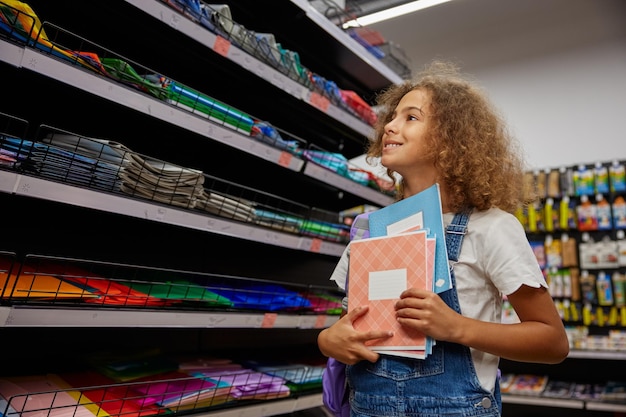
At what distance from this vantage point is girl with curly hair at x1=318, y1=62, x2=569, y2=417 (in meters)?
1.07

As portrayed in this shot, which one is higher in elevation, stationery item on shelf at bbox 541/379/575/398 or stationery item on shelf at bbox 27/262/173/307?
stationery item on shelf at bbox 27/262/173/307

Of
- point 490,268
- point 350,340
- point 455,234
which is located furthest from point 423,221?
point 350,340

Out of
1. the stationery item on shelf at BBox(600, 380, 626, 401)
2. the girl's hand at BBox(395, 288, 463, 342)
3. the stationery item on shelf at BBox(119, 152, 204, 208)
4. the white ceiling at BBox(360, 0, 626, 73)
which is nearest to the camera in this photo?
the girl's hand at BBox(395, 288, 463, 342)

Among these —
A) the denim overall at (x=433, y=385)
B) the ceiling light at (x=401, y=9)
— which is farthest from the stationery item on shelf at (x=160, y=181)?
the ceiling light at (x=401, y=9)

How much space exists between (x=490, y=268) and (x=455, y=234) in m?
0.12

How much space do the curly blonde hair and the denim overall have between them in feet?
0.45

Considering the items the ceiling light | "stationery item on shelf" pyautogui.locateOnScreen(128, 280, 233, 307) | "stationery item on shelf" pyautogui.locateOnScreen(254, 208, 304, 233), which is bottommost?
"stationery item on shelf" pyautogui.locateOnScreen(128, 280, 233, 307)

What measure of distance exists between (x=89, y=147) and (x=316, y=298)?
1.34 m

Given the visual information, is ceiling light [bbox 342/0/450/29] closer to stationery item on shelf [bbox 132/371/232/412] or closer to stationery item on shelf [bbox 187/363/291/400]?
stationery item on shelf [bbox 187/363/291/400]

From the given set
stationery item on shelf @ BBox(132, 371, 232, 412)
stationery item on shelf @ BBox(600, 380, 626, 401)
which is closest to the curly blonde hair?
stationery item on shelf @ BBox(132, 371, 232, 412)

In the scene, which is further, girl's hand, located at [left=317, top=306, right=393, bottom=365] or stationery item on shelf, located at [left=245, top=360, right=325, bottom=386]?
stationery item on shelf, located at [left=245, top=360, right=325, bottom=386]

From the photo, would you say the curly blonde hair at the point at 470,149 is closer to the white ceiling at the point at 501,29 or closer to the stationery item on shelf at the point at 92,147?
the stationery item on shelf at the point at 92,147

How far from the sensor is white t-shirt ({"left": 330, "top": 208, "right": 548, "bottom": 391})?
1.09 meters

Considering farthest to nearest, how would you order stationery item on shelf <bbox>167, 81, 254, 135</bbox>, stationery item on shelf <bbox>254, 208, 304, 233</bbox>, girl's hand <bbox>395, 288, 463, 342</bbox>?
stationery item on shelf <bbox>254, 208, 304, 233</bbox> < stationery item on shelf <bbox>167, 81, 254, 135</bbox> < girl's hand <bbox>395, 288, 463, 342</bbox>
